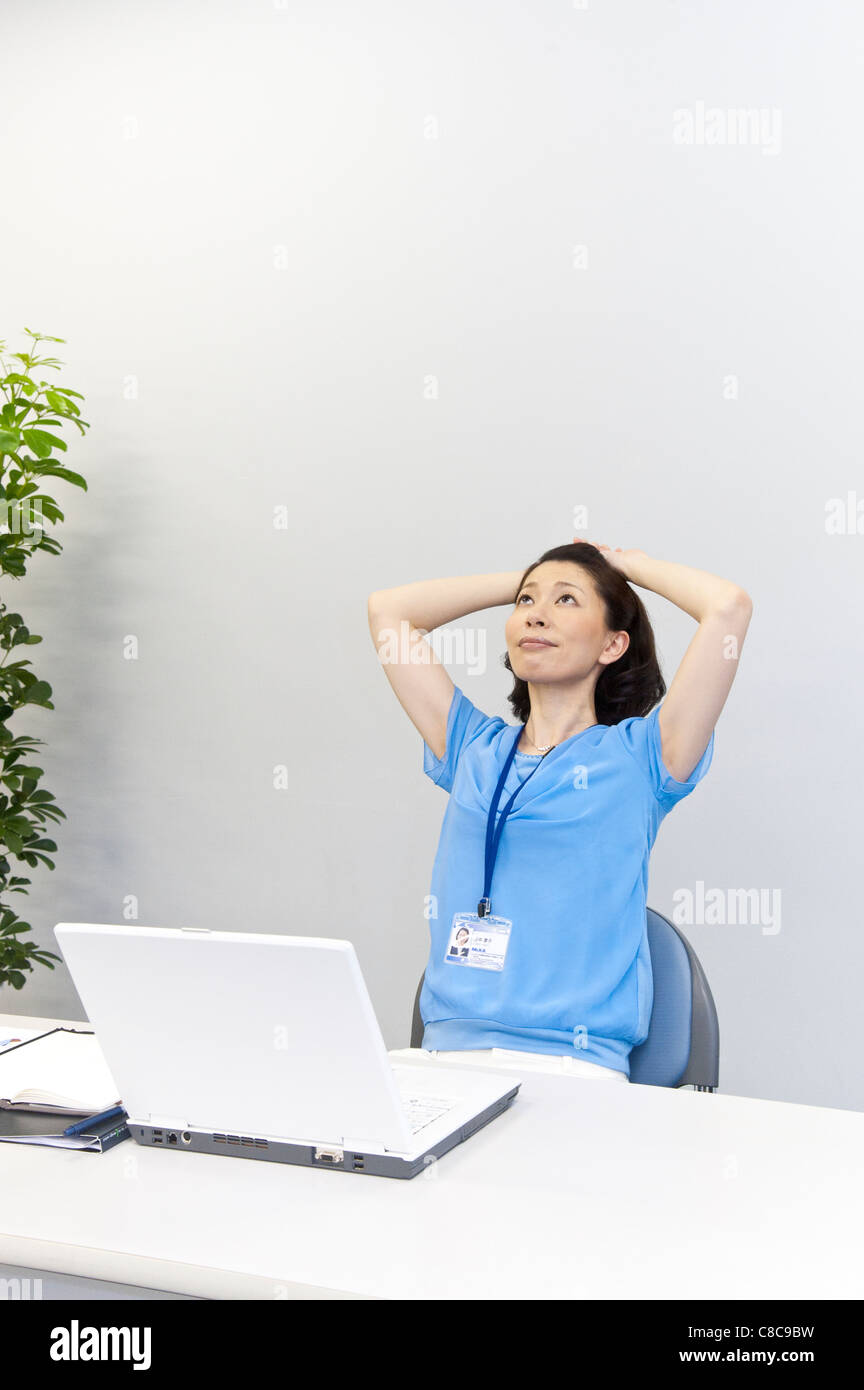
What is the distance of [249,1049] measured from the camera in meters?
1.31

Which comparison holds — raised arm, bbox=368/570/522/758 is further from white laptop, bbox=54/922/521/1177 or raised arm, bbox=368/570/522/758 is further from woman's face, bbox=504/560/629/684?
white laptop, bbox=54/922/521/1177

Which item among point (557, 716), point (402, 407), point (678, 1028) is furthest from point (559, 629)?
point (402, 407)

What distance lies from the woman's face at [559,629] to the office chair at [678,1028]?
0.53 meters

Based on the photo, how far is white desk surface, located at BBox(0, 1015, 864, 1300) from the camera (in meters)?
1.08

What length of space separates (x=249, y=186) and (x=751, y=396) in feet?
5.38

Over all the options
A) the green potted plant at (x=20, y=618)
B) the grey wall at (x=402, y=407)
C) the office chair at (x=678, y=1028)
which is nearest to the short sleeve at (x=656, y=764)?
the office chair at (x=678, y=1028)

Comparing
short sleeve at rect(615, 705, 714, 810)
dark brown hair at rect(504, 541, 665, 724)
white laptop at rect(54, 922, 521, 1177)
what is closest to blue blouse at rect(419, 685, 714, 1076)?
short sleeve at rect(615, 705, 714, 810)

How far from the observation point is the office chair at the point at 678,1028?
6.34ft

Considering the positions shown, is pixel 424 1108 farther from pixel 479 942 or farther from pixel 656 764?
pixel 656 764

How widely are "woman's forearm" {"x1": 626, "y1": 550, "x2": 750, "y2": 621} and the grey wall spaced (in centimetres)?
82
